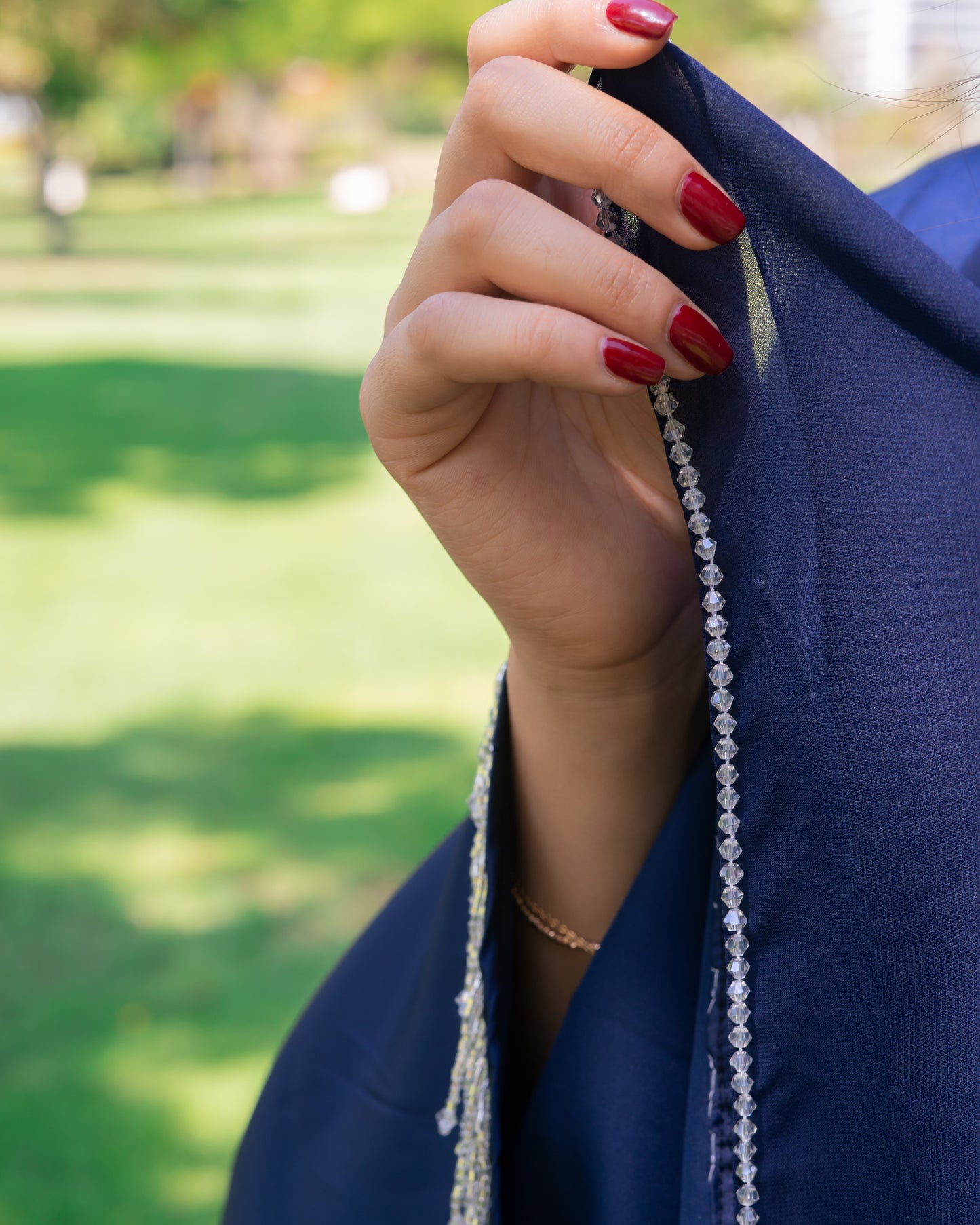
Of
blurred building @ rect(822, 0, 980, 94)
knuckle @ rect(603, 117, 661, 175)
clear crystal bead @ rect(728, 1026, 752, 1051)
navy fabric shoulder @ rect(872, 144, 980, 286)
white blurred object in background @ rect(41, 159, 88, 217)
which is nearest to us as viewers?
knuckle @ rect(603, 117, 661, 175)

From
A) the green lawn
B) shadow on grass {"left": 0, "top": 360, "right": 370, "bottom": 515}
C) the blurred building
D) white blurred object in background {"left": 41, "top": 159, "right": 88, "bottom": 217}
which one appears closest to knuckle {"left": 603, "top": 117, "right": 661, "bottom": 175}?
the blurred building

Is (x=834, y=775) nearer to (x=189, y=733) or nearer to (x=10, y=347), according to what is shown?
(x=189, y=733)

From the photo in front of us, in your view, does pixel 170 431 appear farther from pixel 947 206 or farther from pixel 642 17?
pixel 642 17

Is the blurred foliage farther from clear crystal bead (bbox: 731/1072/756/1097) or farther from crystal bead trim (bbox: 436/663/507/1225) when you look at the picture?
clear crystal bead (bbox: 731/1072/756/1097)

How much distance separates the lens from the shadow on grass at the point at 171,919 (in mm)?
2289

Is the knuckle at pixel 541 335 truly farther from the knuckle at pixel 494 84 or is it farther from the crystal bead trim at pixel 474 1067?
the crystal bead trim at pixel 474 1067

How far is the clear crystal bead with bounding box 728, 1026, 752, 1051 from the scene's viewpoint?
75 centimetres

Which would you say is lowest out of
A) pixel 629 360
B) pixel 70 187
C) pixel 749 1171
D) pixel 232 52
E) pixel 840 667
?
pixel 749 1171

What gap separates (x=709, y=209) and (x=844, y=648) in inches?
10.1

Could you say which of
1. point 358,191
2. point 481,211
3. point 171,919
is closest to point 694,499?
point 481,211

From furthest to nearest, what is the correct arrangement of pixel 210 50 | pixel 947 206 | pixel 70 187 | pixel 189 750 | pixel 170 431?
pixel 210 50 → pixel 70 187 → pixel 170 431 → pixel 189 750 → pixel 947 206

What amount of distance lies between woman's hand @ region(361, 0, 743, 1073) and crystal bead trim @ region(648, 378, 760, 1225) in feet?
0.22

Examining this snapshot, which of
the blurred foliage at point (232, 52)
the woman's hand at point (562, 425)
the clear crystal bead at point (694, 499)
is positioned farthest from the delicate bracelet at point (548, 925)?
the blurred foliage at point (232, 52)

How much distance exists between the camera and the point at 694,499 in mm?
758
